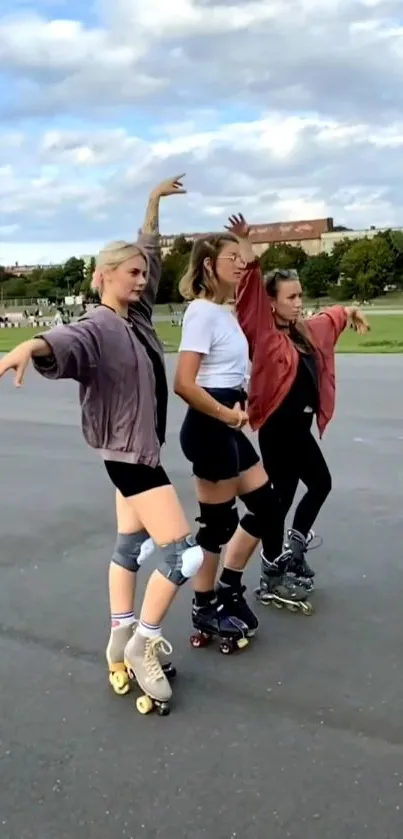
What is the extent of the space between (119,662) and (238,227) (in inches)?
78.9

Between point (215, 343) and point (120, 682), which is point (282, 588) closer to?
point (120, 682)

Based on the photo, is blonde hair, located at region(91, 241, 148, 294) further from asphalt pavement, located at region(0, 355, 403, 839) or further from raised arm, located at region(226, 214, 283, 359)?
asphalt pavement, located at region(0, 355, 403, 839)

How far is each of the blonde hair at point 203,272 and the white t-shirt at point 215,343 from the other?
46 millimetres

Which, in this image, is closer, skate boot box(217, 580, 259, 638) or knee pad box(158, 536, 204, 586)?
knee pad box(158, 536, 204, 586)

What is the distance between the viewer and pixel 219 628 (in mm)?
4527

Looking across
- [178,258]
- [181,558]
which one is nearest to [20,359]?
[181,558]

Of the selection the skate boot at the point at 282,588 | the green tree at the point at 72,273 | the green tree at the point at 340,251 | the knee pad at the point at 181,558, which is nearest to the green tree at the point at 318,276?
the green tree at the point at 340,251

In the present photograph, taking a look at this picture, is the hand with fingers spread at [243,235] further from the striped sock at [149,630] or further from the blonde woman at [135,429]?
the striped sock at [149,630]

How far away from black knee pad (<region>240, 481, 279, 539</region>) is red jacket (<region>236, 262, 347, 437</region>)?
53 centimetres

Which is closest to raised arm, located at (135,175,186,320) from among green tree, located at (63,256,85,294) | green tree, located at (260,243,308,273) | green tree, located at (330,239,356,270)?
green tree, located at (260,243,308,273)

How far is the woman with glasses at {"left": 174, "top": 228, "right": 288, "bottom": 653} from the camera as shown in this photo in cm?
429

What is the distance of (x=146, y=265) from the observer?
3939 millimetres

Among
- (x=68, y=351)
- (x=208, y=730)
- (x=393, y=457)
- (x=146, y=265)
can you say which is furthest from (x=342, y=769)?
(x=393, y=457)

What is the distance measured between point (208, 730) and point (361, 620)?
4.47 feet
